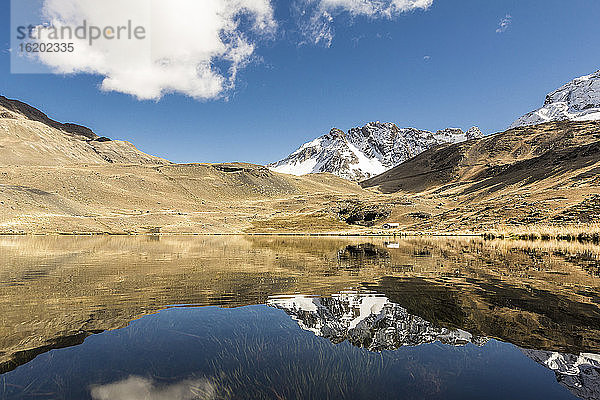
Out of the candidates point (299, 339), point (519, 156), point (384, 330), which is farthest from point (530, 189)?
point (519, 156)

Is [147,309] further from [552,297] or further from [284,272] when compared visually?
[552,297]

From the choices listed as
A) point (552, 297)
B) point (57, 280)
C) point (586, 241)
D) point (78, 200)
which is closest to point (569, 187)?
point (586, 241)

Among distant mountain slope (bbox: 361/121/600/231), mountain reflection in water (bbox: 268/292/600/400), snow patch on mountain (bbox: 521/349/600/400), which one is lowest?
snow patch on mountain (bbox: 521/349/600/400)

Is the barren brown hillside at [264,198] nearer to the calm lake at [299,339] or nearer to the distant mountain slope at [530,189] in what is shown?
the distant mountain slope at [530,189]

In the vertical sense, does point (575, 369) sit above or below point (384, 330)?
below

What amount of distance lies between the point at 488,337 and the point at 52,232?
71.1 m

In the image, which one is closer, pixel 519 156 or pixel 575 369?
pixel 575 369

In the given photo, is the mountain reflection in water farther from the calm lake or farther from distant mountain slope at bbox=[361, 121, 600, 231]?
distant mountain slope at bbox=[361, 121, 600, 231]

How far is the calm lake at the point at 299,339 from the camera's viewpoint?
6.16 meters

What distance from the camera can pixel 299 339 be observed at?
8664 mm

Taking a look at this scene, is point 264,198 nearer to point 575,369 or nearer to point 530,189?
point 530,189

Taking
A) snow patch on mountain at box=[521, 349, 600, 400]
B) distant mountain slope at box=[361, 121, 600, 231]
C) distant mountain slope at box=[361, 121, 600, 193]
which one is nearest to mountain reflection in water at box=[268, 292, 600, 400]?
snow patch on mountain at box=[521, 349, 600, 400]

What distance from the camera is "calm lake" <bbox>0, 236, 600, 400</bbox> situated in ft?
20.2

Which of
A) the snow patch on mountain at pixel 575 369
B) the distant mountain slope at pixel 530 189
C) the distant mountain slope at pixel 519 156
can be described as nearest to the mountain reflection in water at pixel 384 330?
the snow patch on mountain at pixel 575 369
